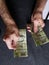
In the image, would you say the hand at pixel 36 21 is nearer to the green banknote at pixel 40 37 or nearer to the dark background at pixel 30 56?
the green banknote at pixel 40 37

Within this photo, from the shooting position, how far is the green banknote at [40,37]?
1.16 m

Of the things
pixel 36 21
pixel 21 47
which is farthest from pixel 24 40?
pixel 36 21

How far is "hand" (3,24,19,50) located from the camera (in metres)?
1.12

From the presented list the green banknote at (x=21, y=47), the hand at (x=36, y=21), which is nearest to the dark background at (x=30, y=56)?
the green banknote at (x=21, y=47)

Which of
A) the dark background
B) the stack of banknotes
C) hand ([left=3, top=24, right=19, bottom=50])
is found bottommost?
the dark background

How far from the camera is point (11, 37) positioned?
3.74 ft

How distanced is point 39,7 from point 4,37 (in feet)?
1.51

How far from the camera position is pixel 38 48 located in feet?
3.66

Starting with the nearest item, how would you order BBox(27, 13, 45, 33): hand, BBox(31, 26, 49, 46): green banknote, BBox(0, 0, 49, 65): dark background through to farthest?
BBox(0, 0, 49, 65): dark background → BBox(31, 26, 49, 46): green banknote → BBox(27, 13, 45, 33): hand

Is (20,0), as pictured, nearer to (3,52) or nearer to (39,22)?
(39,22)

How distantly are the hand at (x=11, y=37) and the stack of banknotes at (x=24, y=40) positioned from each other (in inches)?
1.3

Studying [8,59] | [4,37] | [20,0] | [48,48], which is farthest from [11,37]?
[20,0]

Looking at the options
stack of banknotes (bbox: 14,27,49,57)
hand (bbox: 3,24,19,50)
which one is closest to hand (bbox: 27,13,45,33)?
stack of banknotes (bbox: 14,27,49,57)

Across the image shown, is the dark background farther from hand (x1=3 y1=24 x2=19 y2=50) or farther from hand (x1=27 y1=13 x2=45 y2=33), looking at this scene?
hand (x1=27 y1=13 x2=45 y2=33)
